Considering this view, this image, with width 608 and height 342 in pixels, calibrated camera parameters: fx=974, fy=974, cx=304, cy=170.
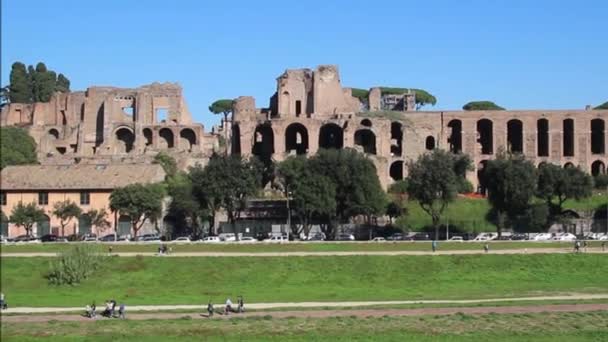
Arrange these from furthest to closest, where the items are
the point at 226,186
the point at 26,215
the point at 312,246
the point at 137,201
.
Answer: the point at 226,186, the point at 137,201, the point at 26,215, the point at 312,246

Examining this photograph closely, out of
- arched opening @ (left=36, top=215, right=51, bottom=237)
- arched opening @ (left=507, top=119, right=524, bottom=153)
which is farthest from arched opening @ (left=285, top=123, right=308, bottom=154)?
arched opening @ (left=36, top=215, right=51, bottom=237)

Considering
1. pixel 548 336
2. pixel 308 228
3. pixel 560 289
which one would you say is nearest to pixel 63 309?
pixel 548 336

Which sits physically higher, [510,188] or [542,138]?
[542,138]

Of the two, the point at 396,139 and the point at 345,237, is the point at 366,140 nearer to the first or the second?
the point at 396,139

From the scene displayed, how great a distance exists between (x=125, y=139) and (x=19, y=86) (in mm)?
22173

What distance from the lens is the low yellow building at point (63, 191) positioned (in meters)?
69.7

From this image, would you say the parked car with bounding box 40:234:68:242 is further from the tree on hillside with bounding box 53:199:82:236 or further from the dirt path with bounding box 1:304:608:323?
the dirt path with bounding box 1:304:608:323

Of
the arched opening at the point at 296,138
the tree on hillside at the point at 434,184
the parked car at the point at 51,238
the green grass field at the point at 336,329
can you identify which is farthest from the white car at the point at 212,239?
the arched opening at the point at 296,138

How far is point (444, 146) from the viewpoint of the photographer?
95.9 metres

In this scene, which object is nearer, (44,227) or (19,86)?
(44,227)

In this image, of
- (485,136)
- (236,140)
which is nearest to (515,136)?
(485,136)

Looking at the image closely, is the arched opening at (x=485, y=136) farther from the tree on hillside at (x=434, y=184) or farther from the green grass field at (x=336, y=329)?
the green grass field at (x=336, y=329)

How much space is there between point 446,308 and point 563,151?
61.6 m

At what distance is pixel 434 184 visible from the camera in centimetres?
6906
